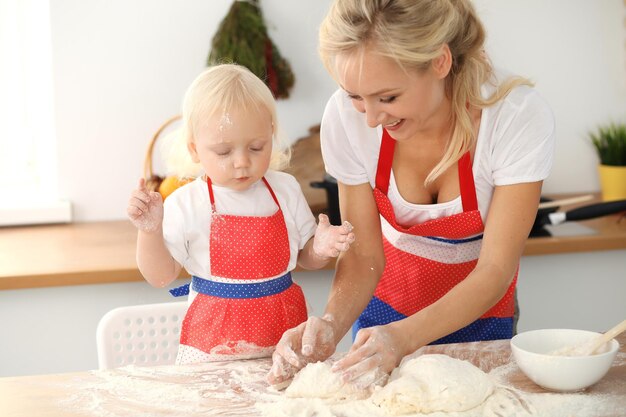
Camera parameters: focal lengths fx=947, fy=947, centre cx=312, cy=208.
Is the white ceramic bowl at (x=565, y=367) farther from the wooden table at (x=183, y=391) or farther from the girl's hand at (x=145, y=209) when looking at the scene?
the girl's hand at (x=145, y=209)

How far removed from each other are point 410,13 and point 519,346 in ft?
1.87

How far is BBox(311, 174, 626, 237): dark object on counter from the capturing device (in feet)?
8.33

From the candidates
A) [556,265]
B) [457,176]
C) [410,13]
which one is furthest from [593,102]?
[410,13]

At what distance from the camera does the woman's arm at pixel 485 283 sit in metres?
1.56

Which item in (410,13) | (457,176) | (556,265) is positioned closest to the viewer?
(410,13)

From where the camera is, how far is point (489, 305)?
5.47 ft

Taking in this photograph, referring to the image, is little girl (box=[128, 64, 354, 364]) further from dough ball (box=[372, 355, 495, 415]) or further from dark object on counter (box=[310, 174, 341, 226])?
dark object on counter (box=[310, 174, 341, 226])

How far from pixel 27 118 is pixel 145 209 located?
1584mm

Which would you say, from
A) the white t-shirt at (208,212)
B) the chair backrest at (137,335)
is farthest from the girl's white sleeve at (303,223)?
the chair backrest at (137,335)

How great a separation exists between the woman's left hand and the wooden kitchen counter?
983 mm

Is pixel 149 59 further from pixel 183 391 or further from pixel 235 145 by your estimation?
pixel 183 391

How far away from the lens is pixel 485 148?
174 centimetres

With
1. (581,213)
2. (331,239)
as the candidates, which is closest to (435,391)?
(331,239)

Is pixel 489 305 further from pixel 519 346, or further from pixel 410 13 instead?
pixel 410 13
